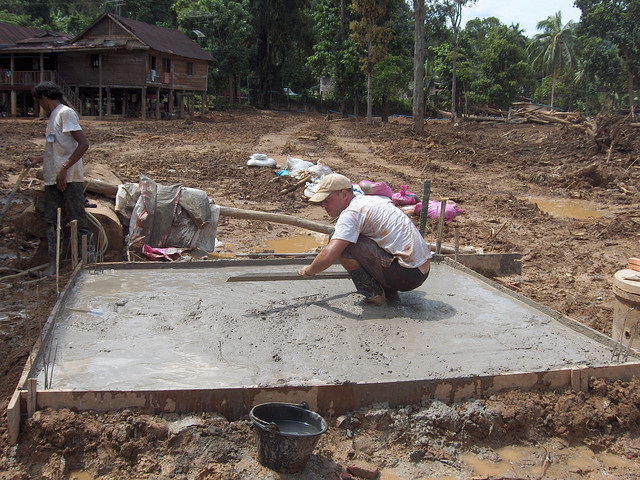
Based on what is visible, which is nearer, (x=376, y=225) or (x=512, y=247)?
(x=376, y=225)

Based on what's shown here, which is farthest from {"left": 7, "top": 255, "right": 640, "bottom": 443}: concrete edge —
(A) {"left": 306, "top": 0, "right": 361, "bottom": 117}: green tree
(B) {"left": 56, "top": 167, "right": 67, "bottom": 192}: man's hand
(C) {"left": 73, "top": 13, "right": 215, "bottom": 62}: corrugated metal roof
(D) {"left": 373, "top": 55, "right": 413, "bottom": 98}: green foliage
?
(A) {"left": 306, "top": 0, "right": 361, "bottom": 117}: green tree

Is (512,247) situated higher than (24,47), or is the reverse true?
(24,47)

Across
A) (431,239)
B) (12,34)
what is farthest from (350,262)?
(12,34)

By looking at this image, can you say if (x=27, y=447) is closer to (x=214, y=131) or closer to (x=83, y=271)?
(x=83, y=271)

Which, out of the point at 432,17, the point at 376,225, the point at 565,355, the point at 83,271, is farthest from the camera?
the point at 432,17

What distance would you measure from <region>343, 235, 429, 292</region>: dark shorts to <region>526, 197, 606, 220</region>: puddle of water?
7.59m

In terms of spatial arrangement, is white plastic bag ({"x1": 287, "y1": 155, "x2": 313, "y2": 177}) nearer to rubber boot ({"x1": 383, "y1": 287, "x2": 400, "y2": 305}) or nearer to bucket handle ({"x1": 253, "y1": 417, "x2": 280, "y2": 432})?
rubber boot ({"x1": 383, "y1": 287, "x2": 400, "y2": 305})

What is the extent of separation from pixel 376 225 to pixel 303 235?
4.63m

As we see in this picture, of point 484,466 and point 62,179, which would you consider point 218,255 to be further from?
point 484,466

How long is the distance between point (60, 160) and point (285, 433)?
158 inches

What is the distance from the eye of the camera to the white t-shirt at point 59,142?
5430 mm

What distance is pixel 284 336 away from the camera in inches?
151

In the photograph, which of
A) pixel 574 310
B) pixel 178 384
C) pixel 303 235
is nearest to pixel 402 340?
pixel 178 384

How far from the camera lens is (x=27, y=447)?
281cm
